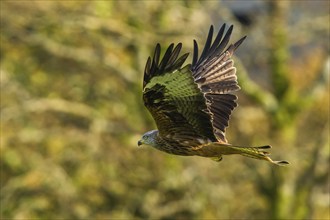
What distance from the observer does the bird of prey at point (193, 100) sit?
5.26 meters

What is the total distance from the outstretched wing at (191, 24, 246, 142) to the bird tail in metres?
0.49

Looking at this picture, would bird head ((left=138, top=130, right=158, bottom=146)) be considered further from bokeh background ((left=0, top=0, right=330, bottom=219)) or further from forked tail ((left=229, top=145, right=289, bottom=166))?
bokeh background ((left=0, top=0, right=330, bottom=219))

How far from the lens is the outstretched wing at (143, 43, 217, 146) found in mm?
5238

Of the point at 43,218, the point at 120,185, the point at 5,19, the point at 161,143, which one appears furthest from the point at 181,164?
the point at 161,143

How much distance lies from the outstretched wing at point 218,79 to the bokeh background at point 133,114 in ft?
24.5

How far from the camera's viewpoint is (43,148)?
66.1 feet

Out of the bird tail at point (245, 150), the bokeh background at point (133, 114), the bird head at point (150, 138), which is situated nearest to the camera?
the bird tail at point (245, 150)

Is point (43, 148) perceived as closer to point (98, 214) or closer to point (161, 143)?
point (98, 214)

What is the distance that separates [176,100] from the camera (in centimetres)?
548

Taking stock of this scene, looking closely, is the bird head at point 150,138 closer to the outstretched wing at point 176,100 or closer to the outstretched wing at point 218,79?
the outstretched wing at point 176,100

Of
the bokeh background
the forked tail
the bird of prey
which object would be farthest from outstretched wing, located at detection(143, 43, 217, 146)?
the bokeh background

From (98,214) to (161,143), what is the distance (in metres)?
10.7

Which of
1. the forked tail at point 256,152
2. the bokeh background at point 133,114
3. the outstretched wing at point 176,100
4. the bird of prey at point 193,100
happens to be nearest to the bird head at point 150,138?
the bird of prey at point 193,100

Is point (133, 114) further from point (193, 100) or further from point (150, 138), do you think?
point (193, 100)
